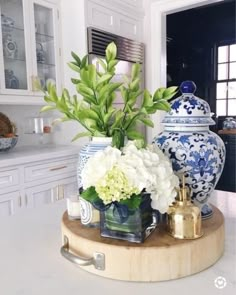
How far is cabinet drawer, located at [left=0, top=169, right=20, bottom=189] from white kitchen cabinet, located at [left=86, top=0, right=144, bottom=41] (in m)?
1.44

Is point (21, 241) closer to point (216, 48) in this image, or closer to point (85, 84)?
point (85, 84)

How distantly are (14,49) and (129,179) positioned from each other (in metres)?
2.14

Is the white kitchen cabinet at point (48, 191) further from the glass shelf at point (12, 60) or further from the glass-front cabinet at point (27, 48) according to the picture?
the glass shelf at point (12, 60)

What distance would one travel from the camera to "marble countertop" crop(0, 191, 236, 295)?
58 cm

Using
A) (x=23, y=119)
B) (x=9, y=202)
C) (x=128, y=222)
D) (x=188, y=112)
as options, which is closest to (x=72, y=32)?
(x=23, y=119)

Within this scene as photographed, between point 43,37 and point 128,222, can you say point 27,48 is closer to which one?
point 43,37

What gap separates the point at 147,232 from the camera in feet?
2.23

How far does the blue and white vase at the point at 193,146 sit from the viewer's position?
2.50 feet

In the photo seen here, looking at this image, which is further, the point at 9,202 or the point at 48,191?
the point at 48,191

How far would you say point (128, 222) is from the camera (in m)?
0.65

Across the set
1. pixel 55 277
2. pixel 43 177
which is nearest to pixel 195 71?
pixel 43 177

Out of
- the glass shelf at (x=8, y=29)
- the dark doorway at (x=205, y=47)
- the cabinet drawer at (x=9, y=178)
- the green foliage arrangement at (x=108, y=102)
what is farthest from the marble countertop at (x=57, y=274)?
the dark doorway at (x=205, y=47)

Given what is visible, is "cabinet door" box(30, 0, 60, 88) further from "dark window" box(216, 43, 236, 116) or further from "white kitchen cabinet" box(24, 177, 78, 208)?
"dark window" box(216, 43, 236, 116)

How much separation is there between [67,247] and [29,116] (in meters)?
2.23
